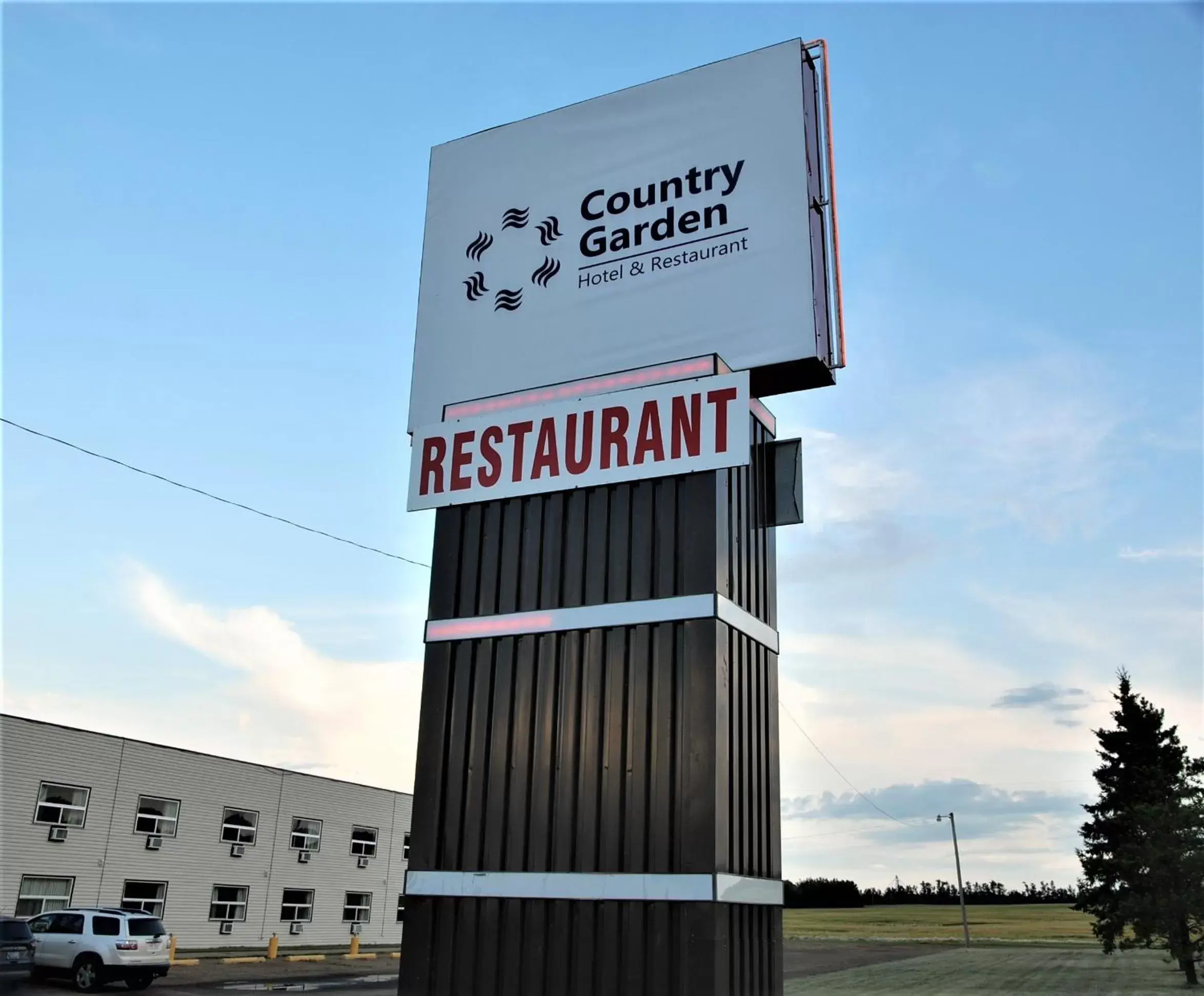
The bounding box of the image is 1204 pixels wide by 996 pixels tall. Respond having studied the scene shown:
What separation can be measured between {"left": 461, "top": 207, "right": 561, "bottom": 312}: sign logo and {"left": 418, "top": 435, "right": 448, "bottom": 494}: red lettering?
2.30m

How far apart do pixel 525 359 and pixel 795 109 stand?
506 centimetres

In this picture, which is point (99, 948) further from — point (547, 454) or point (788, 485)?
point (788, 485)

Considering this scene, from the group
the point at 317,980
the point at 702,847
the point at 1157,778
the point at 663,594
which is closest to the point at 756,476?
the point at 663,594

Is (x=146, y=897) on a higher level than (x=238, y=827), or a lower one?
lower

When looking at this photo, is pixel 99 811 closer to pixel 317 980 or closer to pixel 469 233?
pixel 317 980

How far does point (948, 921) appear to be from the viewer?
98.7m

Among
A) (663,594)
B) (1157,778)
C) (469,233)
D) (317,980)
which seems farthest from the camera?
(1157,778)

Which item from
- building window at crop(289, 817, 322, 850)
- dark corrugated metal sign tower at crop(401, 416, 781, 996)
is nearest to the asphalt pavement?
building window at crop(289, 817, 322, 850)

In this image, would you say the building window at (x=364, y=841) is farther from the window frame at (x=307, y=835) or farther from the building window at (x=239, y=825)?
the building window at (x=239, y=825)

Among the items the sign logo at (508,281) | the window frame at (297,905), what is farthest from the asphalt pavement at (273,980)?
the sign logo at (508,281)

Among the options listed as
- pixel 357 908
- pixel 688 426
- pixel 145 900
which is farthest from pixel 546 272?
pixel 357 908

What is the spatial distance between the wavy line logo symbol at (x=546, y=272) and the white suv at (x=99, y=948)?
19.6 m

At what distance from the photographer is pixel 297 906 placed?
4334 centimetres

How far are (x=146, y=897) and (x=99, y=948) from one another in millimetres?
12412
